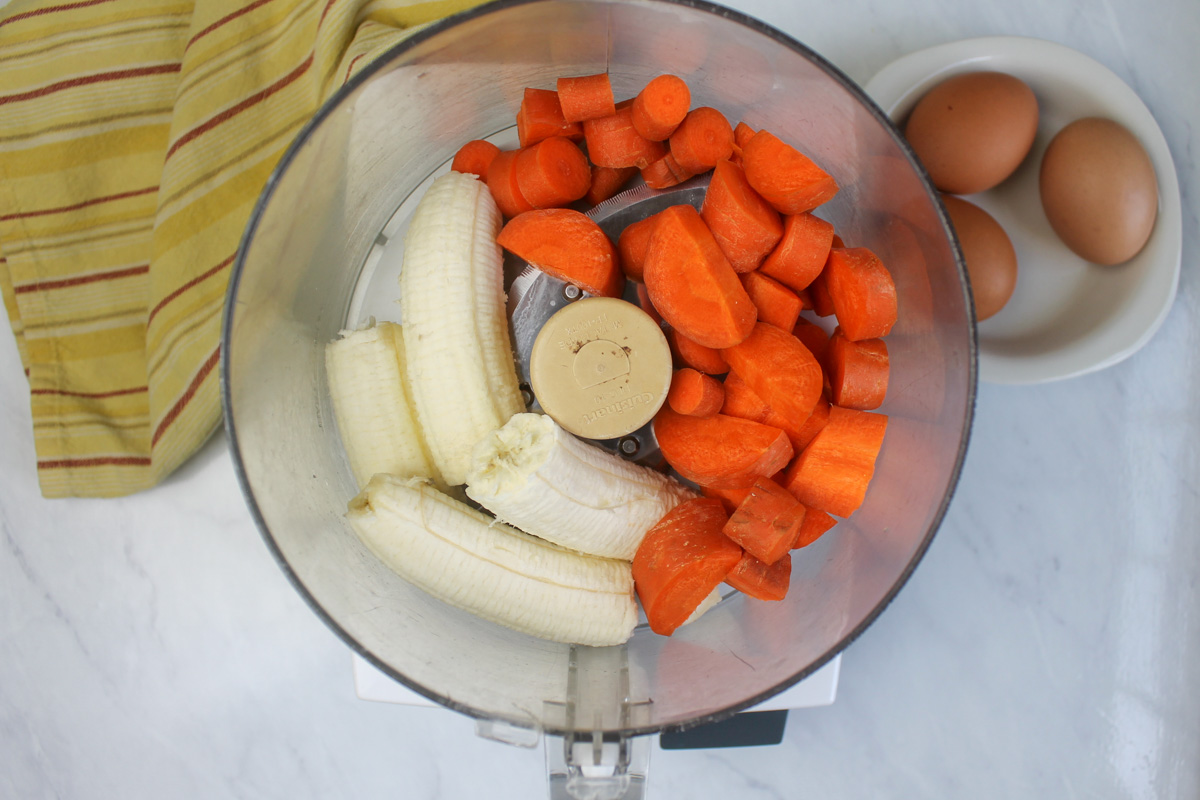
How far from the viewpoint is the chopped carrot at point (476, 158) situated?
63 cm

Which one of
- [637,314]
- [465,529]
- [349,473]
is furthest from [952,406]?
[349,473]

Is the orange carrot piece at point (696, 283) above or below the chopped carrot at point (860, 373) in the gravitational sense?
above

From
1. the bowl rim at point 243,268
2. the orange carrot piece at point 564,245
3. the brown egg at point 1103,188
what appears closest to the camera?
the bowl rim at point 243,268

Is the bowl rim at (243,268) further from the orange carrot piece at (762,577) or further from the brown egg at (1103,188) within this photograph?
the brown egg at (1103,188)

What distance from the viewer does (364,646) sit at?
0.50 meters

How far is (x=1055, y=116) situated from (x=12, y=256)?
1029mm

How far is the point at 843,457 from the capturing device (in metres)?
0.56

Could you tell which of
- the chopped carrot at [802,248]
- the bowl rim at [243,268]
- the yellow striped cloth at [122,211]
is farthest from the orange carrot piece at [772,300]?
the yellow striped cloth at [122,211]

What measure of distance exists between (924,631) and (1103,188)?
Answer: 45 cm

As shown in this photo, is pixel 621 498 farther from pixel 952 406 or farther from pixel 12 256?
pixel 12 256

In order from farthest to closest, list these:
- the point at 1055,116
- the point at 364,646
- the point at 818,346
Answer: the point at 1055,116
the point at 818,346
the point at 364,646

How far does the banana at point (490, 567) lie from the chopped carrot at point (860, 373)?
8.8 inches

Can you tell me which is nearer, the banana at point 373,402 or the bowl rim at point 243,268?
the bowl rim at point 243,268

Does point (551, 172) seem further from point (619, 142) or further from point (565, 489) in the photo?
point (565, 489)
